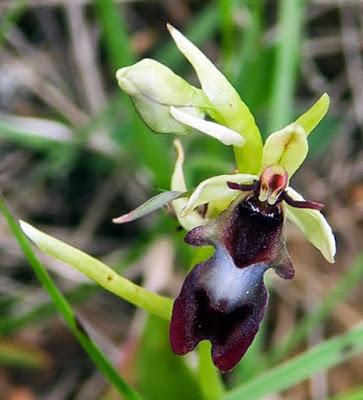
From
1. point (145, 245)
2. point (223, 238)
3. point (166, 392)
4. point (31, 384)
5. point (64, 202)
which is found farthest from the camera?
point (64, 202)

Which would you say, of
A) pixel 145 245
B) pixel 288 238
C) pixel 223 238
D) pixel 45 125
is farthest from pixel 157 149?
pixel 223 238

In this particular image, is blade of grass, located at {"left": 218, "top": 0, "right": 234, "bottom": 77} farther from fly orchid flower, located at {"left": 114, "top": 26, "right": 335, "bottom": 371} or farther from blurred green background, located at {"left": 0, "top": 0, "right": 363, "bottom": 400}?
fly orchid flower, located at {"left": 114, "top": 26, "right": 335, "bottom": 371}

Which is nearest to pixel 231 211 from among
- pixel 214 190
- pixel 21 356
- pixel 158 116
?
pixel 214 190

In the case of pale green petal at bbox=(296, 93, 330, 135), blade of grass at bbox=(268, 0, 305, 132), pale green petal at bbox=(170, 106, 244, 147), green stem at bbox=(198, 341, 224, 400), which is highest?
pale green petal at bbox=(170, 106, 244, 147)

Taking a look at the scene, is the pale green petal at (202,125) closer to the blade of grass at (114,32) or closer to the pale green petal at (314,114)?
the pale green petal at (314,114)

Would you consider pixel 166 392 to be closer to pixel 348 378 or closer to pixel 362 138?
pixel 348 378

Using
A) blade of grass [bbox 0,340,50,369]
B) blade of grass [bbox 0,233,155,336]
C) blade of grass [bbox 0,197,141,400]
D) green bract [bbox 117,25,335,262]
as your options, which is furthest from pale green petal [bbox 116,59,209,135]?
blade of grass [bbox 0,340,50,369]
